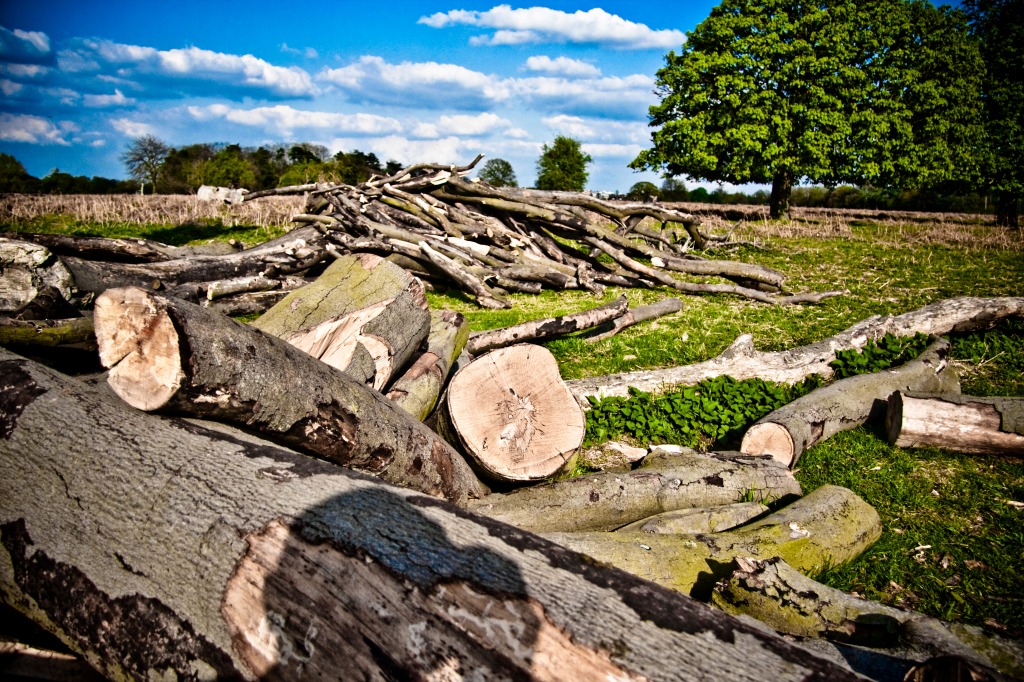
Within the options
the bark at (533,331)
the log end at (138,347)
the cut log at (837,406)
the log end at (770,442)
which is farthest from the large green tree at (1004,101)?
the log end at (138,347)

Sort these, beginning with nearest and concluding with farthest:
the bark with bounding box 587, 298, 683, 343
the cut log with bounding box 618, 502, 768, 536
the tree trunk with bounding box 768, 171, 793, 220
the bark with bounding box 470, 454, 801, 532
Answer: the cut log with bounding box 618, 502, 768, 536 → the bark with bounding box 470, 454, 801, 532 → the bark with bounding box 587, 298, 683, 343 → the tree trunk with bounding box 768, 171, 793, 220

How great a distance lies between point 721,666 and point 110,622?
8.01 feet

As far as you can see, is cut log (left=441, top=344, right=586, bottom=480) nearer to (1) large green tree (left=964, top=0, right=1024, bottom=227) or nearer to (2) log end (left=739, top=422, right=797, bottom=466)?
(2) log end (left=739, top=422, right=797, bottom=466)

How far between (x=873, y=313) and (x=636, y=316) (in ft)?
13.8

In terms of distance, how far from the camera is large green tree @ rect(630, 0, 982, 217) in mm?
25766

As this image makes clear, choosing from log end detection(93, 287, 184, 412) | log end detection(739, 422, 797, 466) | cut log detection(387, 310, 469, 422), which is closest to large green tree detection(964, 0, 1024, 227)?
log end detection(739, 422, 797, 466)

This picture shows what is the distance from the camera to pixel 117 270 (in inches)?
347

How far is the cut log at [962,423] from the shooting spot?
17.1 ft

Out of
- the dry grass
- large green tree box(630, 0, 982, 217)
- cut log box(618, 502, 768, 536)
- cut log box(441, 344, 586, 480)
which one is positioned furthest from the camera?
large green tree box(630, 0, 982, 217)

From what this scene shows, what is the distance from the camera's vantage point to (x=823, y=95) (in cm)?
2562

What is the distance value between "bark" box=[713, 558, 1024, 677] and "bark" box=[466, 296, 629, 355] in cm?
446

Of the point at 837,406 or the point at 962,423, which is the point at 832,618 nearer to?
the point at 837,406

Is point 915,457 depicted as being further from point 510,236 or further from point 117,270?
point 117,270

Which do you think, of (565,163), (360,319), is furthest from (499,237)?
(565,163)
